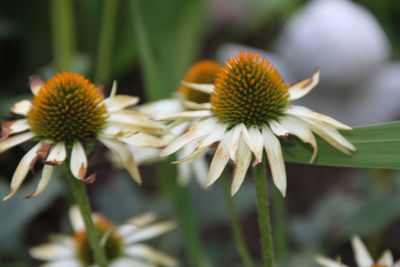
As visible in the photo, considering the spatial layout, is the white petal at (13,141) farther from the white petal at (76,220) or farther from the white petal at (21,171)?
the white petal at (76,220)

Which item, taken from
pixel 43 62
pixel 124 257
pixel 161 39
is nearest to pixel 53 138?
pixel 124 257

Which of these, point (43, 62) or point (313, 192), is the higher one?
point (43, 62)

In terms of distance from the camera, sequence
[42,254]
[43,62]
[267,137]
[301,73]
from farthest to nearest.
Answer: [43,62], [301,73], [42,254], [267,137]

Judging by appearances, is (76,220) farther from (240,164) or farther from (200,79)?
(240,164)

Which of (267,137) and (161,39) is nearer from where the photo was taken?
(267,137)

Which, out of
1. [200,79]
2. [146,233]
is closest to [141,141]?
[146,233]

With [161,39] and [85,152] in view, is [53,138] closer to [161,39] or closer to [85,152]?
[85,152]

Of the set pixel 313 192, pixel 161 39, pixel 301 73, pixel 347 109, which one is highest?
pixel 161 39

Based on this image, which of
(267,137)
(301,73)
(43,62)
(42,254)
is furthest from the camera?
(43,62)
